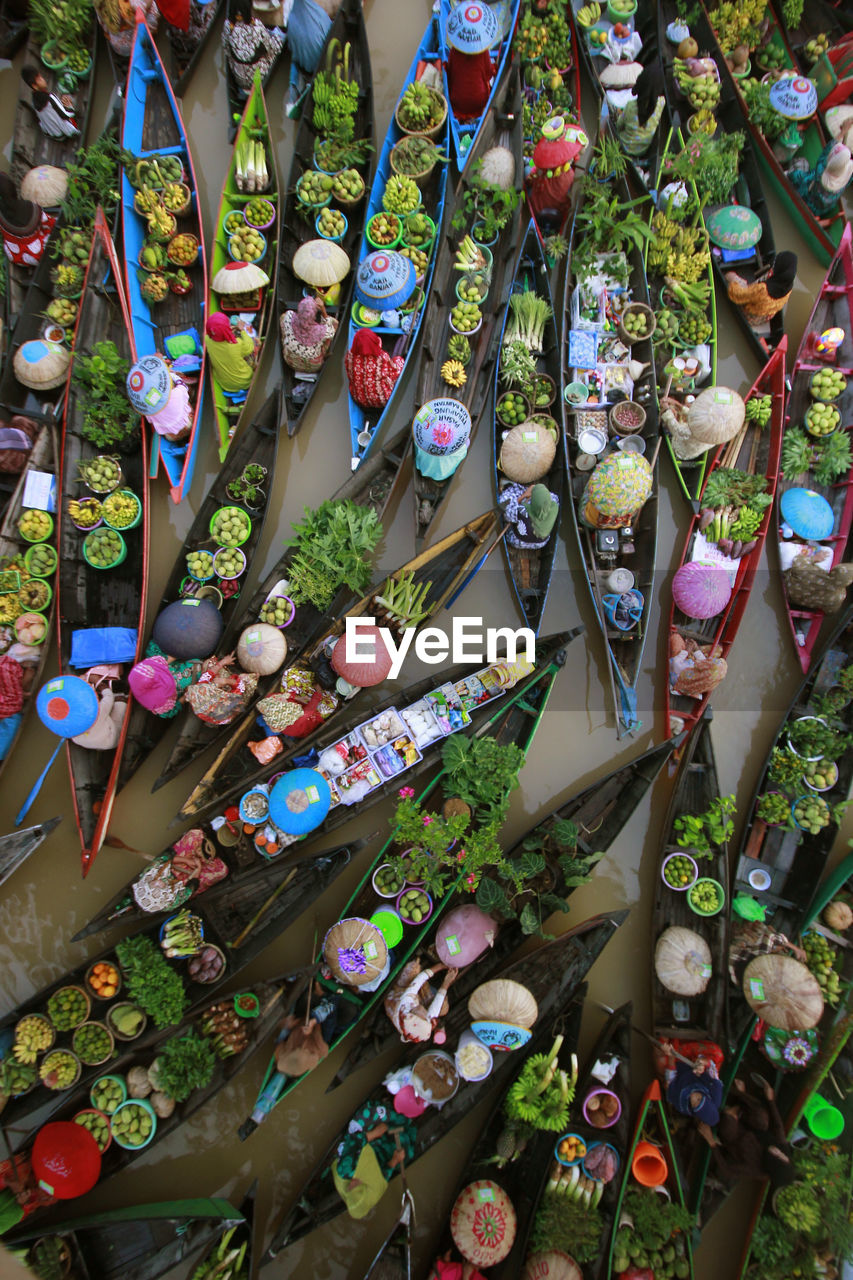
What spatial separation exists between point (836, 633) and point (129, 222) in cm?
809

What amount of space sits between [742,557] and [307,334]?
4809 mm

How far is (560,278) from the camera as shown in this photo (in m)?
6.55

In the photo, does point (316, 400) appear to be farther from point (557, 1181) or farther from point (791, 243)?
point (557, 1181)

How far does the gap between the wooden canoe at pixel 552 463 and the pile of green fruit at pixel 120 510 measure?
3.46m

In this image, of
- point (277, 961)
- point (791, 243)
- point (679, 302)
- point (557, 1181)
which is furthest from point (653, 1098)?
point (791, 243)

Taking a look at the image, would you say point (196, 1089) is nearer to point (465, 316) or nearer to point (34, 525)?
point (34, 525)

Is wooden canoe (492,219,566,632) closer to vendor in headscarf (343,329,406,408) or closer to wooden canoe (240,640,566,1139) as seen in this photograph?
wooden canoe (240,640,566,1139)

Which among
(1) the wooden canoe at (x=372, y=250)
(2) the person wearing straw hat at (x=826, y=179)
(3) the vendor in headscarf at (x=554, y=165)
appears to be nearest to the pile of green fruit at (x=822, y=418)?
(2) the person wearing straw hat at (x=826, y=179)

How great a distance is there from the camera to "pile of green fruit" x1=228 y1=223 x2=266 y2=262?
636cm

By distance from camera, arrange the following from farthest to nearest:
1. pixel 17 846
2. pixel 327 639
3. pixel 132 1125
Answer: pixel 327 639 < pixel 17 846 < pixel 132 1125

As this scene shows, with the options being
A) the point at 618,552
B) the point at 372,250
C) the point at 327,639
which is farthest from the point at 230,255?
the point at 618,552

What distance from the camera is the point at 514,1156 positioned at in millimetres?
5195

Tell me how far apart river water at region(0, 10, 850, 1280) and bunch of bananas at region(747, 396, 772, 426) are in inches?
24.5

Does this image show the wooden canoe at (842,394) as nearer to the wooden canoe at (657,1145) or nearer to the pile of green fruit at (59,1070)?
the wooden canoe at (657,1145)
